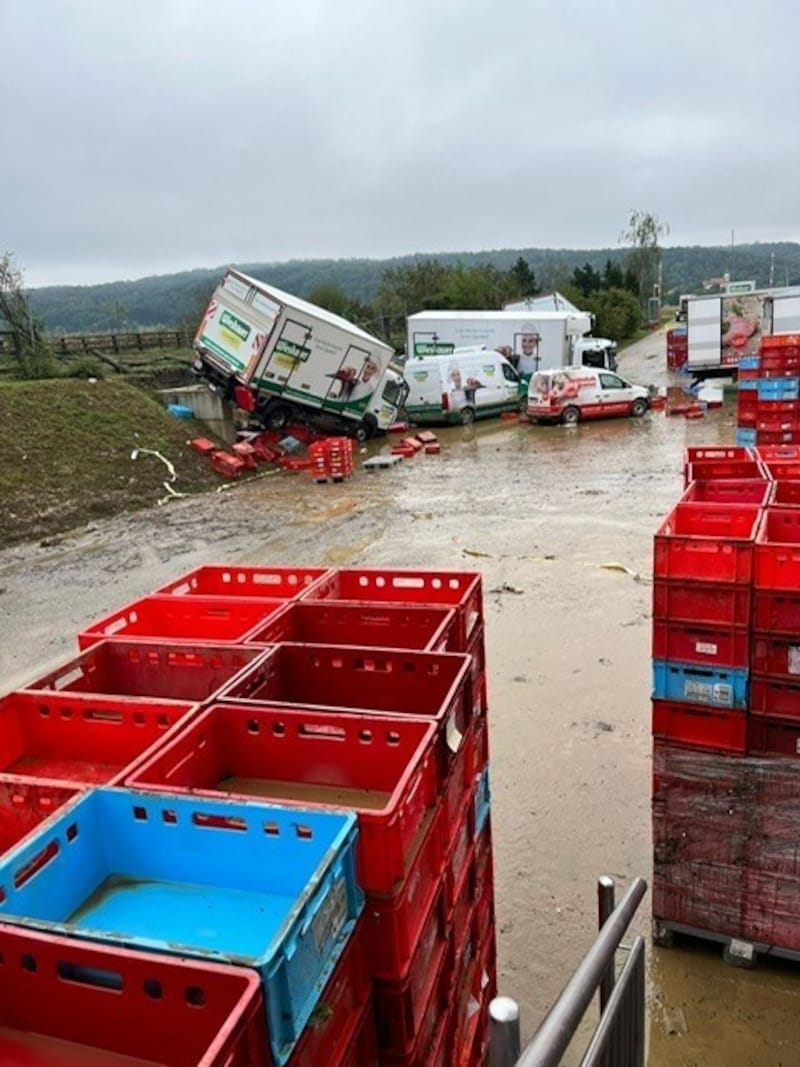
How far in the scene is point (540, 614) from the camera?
8570 millimetres

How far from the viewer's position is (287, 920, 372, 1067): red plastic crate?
1707 mm

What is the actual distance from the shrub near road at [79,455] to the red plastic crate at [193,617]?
11.0m

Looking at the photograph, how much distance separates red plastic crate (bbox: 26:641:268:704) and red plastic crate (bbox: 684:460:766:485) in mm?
4276

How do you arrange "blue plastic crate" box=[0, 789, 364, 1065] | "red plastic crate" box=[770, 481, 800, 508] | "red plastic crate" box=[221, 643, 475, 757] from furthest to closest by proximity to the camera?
"red plastic crate" box=[770, 481, 800, 508] < "red plastic crate" box=[221, 643, 475, 757] < "blue plastic crate" box=[0, 789, 364, 1065]

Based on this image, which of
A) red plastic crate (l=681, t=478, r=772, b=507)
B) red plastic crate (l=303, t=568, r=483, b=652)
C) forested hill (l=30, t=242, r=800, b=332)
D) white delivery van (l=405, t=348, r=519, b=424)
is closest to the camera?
red plastic crate (l=303, t=568, r=483, b=652)

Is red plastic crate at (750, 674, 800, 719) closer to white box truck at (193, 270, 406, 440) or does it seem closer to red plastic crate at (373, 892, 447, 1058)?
red plastic crate at (373, 892, 447, 1058)

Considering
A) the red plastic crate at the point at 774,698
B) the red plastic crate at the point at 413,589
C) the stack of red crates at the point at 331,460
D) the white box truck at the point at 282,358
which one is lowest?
the stack of red crates at the point at 331,460

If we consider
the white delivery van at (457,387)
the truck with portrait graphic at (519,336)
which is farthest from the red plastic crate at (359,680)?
the truck with portrait graphic at (519,336)

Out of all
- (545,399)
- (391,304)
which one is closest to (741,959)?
(545,399)

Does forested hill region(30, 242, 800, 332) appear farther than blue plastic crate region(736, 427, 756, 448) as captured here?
Yes

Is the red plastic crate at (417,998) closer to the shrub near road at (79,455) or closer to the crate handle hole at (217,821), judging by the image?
the crate handle hole at (217,821)

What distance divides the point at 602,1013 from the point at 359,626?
2.04m

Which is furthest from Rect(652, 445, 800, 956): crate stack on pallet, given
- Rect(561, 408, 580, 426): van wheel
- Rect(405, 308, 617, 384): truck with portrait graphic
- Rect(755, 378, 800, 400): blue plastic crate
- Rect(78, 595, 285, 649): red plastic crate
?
Rect(405, 308, 617, 384): truck with portrait graphic

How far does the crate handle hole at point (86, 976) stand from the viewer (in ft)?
5.31
